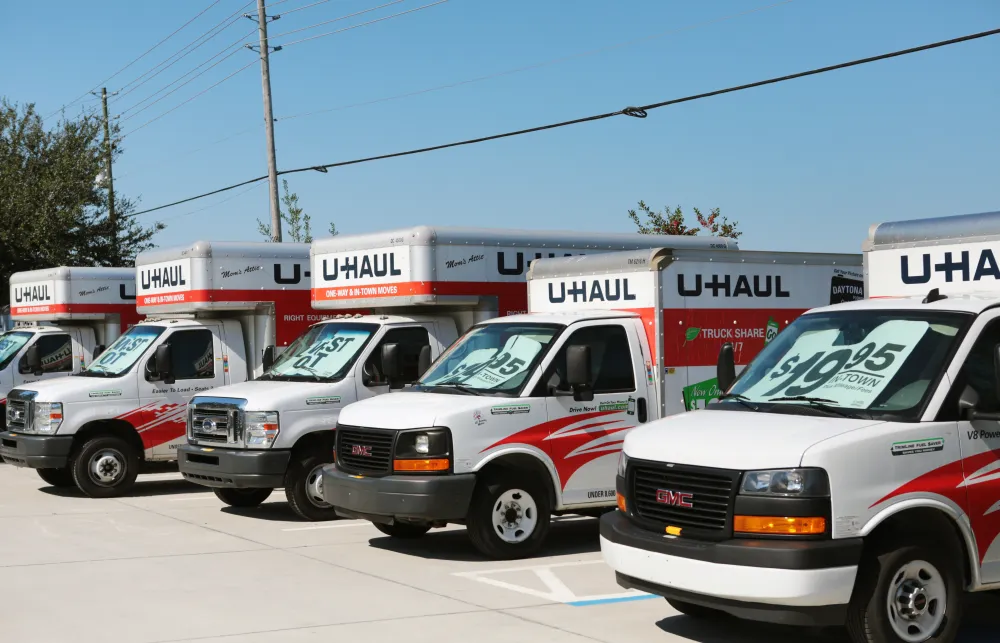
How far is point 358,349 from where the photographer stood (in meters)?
13.3

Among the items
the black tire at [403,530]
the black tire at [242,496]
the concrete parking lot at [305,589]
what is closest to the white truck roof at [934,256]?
the concrete parking lot at [305,589]

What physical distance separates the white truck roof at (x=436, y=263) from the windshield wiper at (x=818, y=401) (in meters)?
5.98

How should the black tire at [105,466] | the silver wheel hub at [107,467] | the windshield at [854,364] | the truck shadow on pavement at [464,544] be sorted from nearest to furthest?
1. the windshield at [854,364]
2. the truck shadow on pavement at [464,544]
3. the black tire at [105,466]
4. the silver wheel hub at [107,467]

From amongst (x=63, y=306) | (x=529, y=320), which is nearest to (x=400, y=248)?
(x=529, y=320)

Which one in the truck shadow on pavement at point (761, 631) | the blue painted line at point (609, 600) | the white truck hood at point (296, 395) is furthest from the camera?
the white truck hood at point (296, 395)

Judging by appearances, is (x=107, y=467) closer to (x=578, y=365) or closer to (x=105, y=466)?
(x=105, y=466)

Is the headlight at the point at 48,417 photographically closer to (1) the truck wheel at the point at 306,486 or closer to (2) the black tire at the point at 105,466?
(2) the black tire at the point at 105,466

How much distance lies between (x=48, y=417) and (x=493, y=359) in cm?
674

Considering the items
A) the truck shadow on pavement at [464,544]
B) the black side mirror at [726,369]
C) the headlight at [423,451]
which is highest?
the black side mirror at [726,369]

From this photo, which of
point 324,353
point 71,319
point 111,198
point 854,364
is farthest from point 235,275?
point 111,198

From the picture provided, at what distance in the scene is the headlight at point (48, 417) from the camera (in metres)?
15.0

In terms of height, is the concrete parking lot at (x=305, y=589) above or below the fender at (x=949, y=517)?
below

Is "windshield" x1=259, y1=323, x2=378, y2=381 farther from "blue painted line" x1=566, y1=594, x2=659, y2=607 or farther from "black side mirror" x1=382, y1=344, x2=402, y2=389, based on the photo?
"blue painted line" x1=566, y1=594, x2=659, y2=607

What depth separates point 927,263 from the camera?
29.0 ft
